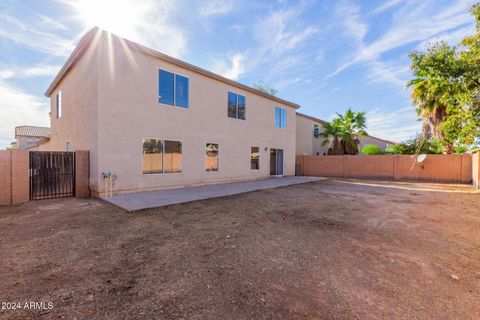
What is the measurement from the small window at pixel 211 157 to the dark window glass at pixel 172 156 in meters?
1.55

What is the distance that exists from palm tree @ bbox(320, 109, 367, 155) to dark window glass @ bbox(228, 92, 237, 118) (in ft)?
34.4

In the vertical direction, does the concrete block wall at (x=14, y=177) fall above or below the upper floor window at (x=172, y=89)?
below

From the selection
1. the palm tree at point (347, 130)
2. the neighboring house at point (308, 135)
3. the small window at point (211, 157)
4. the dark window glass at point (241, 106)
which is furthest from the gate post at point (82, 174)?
the palm tree at point (347, 130)

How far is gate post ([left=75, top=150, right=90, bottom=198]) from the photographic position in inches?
314

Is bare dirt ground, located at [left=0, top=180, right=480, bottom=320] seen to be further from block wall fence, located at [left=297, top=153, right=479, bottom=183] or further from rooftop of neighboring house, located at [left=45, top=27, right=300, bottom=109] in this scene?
block wall fence, located at [left=297, top=153, right=479, bottom=183]

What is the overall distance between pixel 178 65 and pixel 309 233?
9136mm

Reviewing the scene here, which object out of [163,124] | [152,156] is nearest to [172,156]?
[152,156]

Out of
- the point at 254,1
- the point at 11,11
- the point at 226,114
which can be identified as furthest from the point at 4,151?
the point at 254,1

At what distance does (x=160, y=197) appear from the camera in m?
7.68

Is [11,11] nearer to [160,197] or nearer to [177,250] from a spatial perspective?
[160,197]

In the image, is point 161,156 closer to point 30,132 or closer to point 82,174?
point 82,174

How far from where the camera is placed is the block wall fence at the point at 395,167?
520 inches

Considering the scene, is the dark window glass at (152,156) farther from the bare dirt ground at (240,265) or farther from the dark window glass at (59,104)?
the dark window glass at (59,104)

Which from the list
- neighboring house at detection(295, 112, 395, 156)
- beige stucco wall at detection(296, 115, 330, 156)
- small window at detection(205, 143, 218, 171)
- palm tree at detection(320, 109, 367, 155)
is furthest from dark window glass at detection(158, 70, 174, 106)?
palm tree at detection(320, 109, 367, 155)
